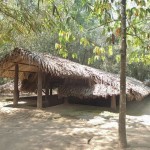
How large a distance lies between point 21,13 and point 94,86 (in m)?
8.09

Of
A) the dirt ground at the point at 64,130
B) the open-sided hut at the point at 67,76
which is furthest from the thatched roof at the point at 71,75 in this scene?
the dirt ground at the point at 64,130

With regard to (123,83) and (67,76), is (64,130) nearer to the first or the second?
(123,83)

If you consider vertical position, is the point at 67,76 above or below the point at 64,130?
above

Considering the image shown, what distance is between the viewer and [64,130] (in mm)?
8383

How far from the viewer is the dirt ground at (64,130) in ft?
21.9

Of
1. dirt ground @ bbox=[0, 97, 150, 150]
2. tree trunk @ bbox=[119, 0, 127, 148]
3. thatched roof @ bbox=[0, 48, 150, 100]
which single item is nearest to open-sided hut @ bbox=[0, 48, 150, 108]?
thatched roof @ bbox=[0, 48, 150, 100]

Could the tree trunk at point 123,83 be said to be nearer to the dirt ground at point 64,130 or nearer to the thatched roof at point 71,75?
the dirt ground at point 64,130

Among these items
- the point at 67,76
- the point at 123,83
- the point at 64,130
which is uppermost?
the point at 67,76

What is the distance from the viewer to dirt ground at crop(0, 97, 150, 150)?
667cm

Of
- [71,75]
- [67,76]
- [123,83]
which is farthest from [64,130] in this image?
[67,76]

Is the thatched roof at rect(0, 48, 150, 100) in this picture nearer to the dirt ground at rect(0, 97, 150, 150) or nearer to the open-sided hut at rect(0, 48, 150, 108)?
the open-sided hut at rect(0, 48, 150, 108)

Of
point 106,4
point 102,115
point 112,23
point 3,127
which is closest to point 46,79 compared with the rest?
point 102,115

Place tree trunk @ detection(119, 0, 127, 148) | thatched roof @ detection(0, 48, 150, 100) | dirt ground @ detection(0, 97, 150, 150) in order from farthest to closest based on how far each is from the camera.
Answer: thatched roof @ detection(0, 48, 150, 100), dirt ground @ detection(0, 97, 150, 150), tree trunk @ detection(119, 0, 127, 148)

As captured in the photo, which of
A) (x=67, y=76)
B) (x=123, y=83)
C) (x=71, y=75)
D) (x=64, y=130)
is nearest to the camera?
(x=123, y=83)
